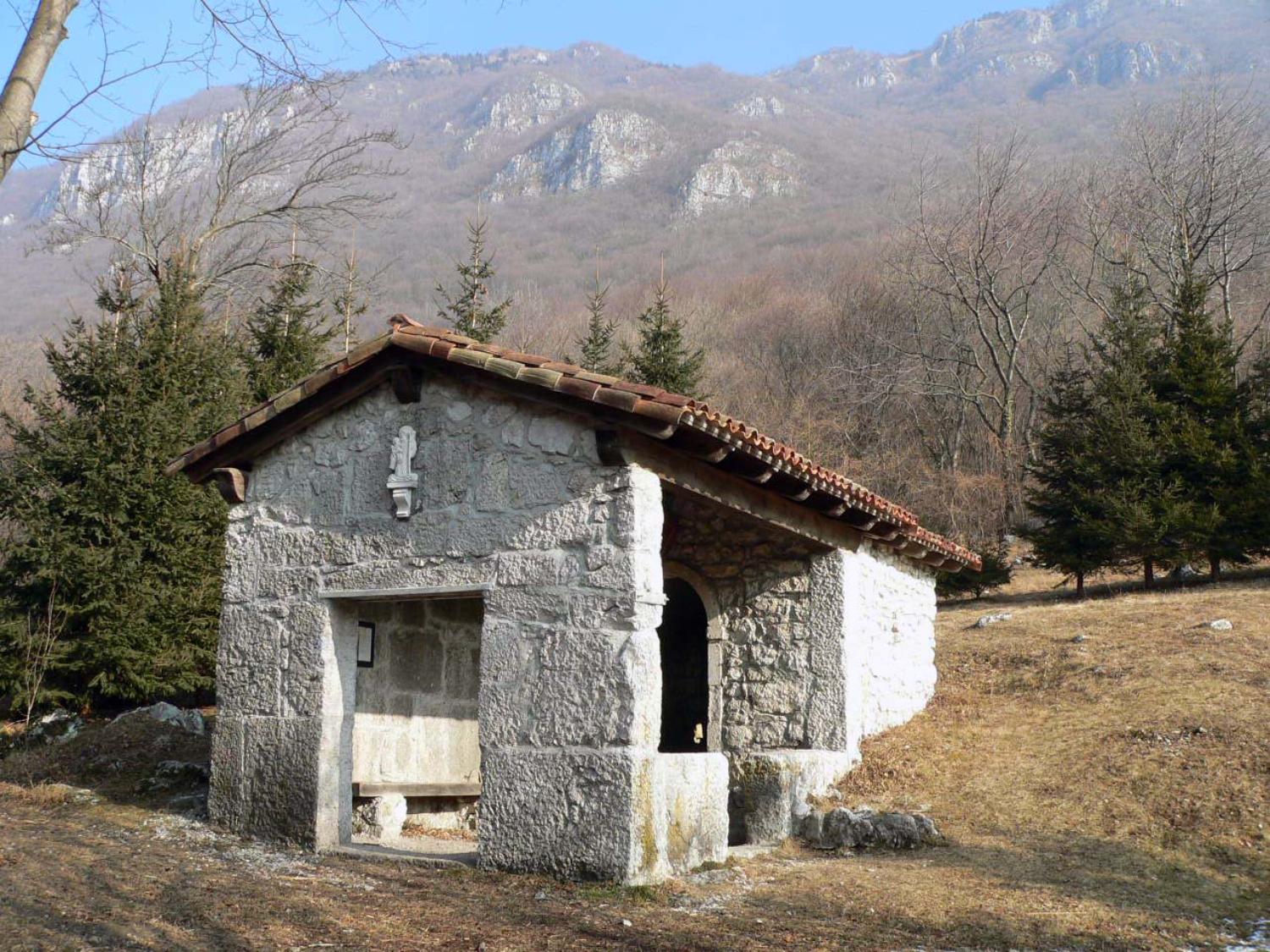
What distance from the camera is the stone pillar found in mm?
6070

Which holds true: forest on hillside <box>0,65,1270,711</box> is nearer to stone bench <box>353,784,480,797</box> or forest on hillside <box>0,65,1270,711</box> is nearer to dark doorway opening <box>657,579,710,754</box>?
stone bench <box>353,784,480,797</box>

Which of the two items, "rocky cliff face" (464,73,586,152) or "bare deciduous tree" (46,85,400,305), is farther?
"rocky cliff face" (464,73,586,152)

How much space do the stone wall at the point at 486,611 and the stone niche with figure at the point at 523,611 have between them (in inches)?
0.7

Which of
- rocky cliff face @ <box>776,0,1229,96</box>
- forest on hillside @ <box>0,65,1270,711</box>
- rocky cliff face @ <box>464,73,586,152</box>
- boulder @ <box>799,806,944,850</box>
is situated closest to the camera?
boulder @ <box>799,806,944,850</box>

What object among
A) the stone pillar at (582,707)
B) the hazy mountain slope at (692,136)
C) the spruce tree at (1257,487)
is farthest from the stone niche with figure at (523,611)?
the hazy mountain slope at (692,136)

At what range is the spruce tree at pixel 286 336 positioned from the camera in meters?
17.5

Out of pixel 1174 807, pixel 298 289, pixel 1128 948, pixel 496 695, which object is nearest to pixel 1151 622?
pixel 1174 807

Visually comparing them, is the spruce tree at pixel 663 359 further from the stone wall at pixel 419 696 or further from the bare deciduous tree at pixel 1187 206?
the bare deciduous tree at pixel 1187 206

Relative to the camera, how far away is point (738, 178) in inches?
2159

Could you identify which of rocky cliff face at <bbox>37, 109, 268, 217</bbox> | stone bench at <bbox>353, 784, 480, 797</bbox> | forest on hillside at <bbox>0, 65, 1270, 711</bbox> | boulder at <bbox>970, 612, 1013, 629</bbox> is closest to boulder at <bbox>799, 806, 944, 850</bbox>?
stone bench at <bbox>353, 784, 480, 797</bbox>

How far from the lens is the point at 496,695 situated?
21.5 feet

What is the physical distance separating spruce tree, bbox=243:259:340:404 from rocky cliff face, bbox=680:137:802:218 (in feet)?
112

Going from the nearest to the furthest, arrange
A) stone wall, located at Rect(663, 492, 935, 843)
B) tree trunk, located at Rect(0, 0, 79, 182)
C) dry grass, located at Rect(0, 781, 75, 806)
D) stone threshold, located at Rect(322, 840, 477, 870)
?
1. tree trunk, located at Rect(0, 0, 79, 182)
2. stone threshold, located at Rect(322, 840, 477, 870)
3. dry grass, located at Rect(0, 781, 75, 806)
4. stone wall, located at Rect(663, 492, 935, 843)

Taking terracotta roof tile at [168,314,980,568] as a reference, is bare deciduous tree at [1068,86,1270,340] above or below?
above
